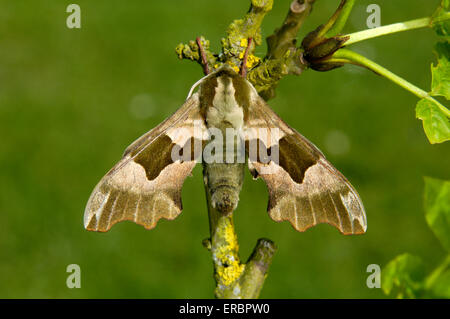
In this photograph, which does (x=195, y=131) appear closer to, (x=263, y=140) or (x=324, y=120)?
(x=263, y=140)

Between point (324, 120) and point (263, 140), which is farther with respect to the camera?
point (324, 120)

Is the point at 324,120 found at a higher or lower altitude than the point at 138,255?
higher

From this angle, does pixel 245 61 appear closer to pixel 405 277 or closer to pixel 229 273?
pixel 229 273

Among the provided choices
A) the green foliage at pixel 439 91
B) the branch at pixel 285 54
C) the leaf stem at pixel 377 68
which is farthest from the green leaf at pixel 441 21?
the branch at pixel 285 54

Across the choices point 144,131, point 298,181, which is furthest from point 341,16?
point 144,131

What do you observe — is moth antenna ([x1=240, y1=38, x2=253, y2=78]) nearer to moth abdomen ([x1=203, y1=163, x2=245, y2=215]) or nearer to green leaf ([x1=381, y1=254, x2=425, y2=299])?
moth abdomen ([x1=203, y1=163, x2=245, y2=215])

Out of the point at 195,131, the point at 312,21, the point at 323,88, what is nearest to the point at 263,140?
the point at 195,131
